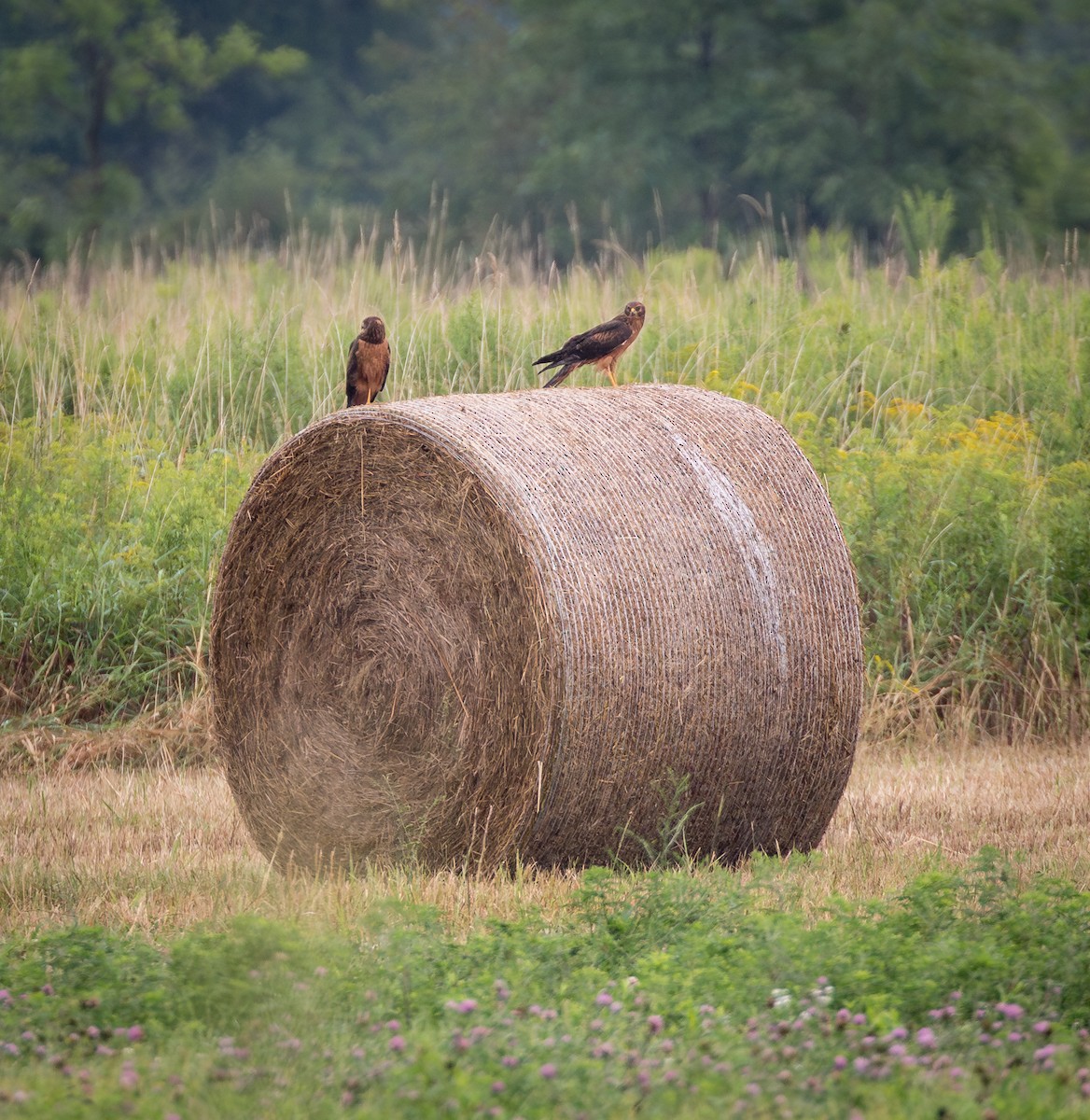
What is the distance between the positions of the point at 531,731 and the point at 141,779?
2.62 m

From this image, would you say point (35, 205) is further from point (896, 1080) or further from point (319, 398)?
point (896, 1080)

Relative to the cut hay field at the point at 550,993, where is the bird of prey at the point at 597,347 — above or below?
above

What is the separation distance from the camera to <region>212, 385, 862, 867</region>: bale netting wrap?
→ 499 centimetres

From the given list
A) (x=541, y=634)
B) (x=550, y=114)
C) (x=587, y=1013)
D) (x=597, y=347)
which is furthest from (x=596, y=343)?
(x=550, y=114)

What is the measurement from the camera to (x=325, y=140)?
32.8 meters

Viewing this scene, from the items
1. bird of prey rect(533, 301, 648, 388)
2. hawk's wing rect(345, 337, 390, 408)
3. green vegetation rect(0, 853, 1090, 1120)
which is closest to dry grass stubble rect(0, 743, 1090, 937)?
green vegetation rect(0, 853, 1090, 1120)

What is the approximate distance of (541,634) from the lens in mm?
4930

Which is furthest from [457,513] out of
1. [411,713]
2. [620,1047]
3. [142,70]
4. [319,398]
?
[142,70]

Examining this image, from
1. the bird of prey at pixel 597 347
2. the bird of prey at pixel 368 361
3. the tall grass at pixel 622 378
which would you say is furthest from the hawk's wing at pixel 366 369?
the tall grass at pixel 622 378

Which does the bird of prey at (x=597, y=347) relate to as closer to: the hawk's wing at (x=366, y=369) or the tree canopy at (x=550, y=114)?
the hawk's wing at (x=366, y=369)

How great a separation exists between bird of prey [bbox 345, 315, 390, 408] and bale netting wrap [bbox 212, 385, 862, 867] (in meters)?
1.58

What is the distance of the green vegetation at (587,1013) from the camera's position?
3.02 m

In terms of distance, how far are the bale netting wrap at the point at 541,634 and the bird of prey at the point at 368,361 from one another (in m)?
1.58

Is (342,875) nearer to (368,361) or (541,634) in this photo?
(541,634)
